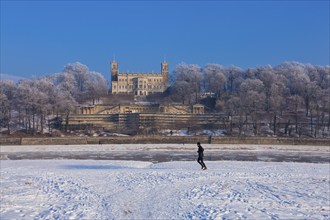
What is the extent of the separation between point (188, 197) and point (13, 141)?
1247 inches

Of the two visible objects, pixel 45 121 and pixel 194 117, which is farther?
pixel 194 117

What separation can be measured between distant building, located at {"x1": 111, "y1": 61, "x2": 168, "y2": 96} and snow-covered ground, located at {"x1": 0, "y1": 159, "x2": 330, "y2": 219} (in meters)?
107

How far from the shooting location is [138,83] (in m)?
129

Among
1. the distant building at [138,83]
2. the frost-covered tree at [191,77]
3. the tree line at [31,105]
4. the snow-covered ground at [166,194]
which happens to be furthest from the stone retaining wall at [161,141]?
the distant building at [138,83]

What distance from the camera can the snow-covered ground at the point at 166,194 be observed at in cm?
1108

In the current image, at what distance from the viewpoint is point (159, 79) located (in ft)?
448

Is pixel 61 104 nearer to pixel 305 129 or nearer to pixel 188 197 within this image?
pixel 305 129

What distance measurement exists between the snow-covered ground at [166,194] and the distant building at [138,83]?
10708cm

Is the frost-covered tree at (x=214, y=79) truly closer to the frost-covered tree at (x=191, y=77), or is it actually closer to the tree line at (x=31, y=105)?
the frost-covered tree at (x=191, y=77)

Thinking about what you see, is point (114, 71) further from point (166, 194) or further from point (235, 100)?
point (166, 194)

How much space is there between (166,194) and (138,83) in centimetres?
11643

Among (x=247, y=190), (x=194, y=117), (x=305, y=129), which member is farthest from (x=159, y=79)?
(x=247, y=190)

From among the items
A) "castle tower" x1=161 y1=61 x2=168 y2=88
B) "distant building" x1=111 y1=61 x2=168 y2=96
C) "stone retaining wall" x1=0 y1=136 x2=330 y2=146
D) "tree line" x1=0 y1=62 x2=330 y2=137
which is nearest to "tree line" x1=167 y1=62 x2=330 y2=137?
"tree line" x1=0 y1=62 x2=330 y2=137

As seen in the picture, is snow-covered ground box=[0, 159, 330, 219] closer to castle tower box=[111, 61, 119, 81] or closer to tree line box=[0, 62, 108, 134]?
tree line box=[0, 62, 108, 134]
